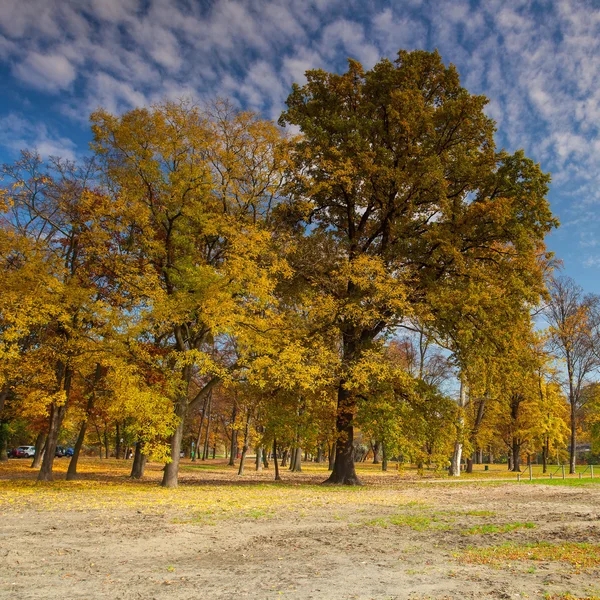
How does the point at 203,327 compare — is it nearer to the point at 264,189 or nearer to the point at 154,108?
the point at 264,189

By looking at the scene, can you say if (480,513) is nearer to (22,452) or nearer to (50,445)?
(50,445)

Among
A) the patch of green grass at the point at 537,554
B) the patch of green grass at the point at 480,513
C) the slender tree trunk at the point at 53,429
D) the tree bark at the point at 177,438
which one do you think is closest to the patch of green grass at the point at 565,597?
the patch of green grass at the point at 537,554

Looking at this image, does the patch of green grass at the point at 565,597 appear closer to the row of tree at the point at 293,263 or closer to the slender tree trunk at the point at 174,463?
the row of tree at the point at 293,263

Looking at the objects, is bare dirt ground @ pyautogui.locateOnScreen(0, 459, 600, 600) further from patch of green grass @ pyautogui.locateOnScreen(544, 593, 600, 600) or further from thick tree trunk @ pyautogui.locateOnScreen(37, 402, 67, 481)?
thick tree trunk @ pyautogui.locateOnScreen(37, 402, 67, 481)

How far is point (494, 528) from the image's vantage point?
9.52 meters

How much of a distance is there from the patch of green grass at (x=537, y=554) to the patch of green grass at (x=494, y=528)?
1.29 meters

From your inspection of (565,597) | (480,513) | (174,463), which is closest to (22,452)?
(174,463)

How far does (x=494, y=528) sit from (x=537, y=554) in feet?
8.50

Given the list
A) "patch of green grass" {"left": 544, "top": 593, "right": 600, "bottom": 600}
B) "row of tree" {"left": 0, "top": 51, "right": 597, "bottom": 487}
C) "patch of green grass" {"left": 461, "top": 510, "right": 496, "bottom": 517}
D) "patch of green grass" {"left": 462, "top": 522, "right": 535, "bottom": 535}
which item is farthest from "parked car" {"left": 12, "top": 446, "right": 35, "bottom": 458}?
"patch of green grass" {"left": 544, "top": 593, "right": 600, "bottom": 600}

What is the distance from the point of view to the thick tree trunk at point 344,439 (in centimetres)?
2173

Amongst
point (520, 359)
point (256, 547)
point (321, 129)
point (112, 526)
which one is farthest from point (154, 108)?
point (520, 359)

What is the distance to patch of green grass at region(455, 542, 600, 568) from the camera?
6.61 meters

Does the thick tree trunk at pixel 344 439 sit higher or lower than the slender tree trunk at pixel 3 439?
higher

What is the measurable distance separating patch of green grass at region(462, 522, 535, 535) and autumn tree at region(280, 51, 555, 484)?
10.2 metres
